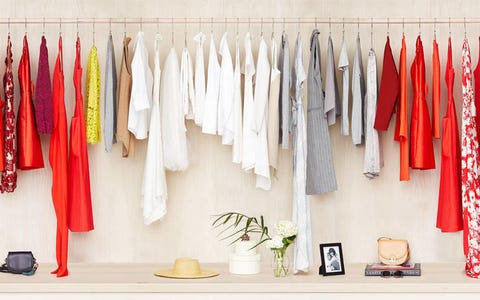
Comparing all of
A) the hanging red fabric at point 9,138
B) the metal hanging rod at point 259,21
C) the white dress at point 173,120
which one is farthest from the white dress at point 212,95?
the hanging red fabric at point 9,138

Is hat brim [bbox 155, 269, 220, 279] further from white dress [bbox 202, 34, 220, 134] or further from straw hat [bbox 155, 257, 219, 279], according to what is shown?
white dress [bbox 202, 34, 220, 134]

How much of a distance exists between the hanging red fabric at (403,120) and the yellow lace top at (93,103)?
1763 millimetres

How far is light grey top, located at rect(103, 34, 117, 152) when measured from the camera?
4.69 metres

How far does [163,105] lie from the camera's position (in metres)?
4.75

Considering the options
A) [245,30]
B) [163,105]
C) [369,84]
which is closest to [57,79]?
[163,105]

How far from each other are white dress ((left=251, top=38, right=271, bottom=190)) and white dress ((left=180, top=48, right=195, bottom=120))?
372 millimetres

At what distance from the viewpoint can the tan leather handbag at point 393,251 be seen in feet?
15.2

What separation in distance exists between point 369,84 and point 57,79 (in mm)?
1827

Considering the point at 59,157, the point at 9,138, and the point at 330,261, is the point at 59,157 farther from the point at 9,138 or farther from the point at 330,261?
the point at 330,261

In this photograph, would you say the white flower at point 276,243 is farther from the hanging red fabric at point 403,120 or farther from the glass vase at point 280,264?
the hanging red fabric at point 403,120

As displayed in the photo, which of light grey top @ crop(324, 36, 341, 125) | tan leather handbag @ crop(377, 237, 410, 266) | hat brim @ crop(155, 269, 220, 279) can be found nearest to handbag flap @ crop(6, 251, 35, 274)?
hat brim @ crop(155, 269, 220, 279)

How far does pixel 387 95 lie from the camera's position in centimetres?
464

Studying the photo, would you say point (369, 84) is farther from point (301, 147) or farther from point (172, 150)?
point (172, 150)

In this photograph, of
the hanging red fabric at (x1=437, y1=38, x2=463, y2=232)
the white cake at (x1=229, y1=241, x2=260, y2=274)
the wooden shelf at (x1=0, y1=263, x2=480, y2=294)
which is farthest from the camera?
the hanging red fabric at (x1=437, y1=38, x2=463, y2=232)
